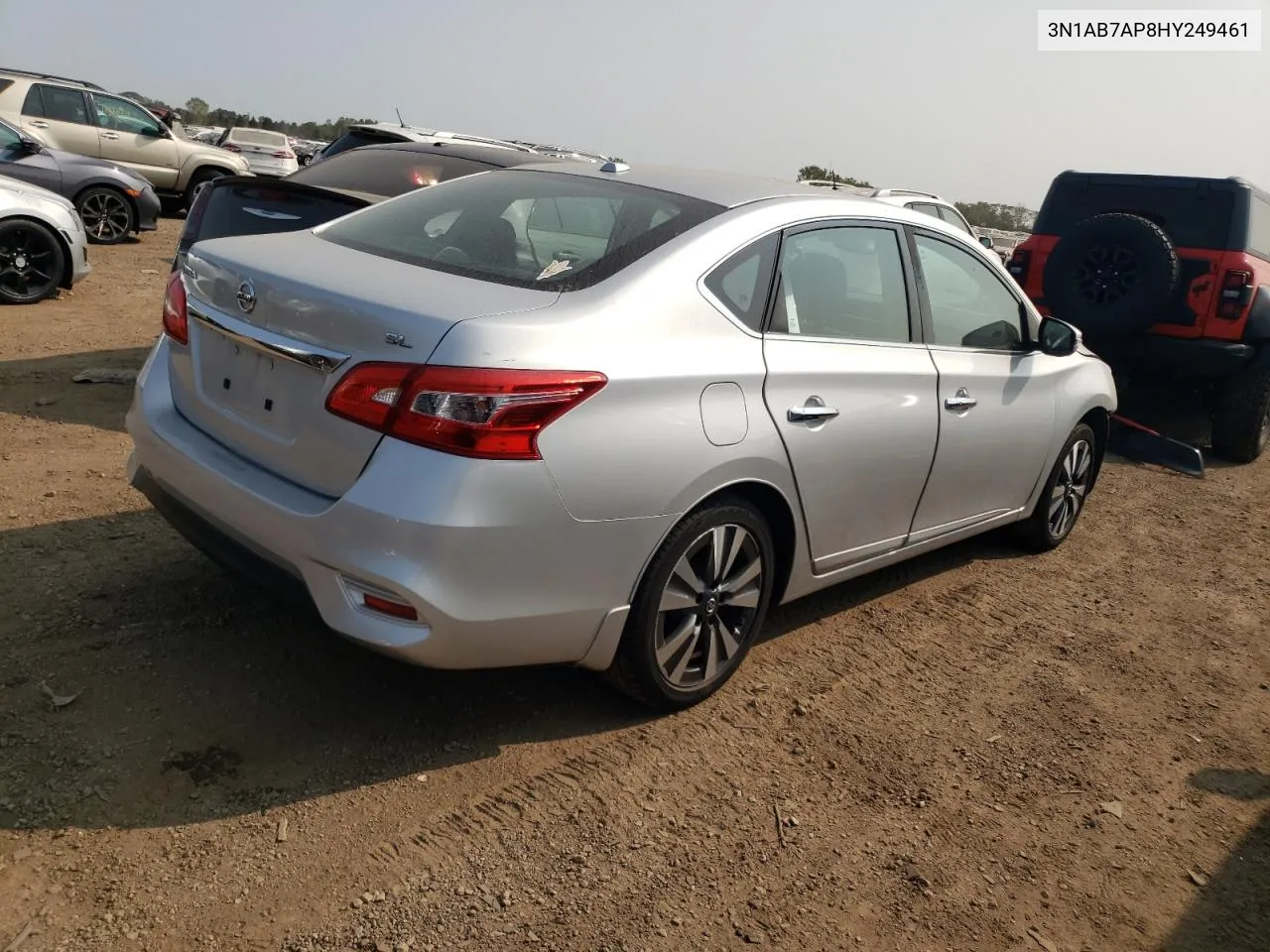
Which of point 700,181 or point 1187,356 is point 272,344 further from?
point 1187,356

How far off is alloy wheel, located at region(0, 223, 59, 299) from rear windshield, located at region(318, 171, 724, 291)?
223 inches

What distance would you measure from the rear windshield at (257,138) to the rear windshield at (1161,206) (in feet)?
A: 57.0

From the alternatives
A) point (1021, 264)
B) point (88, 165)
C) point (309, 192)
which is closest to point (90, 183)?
point (88, 165)

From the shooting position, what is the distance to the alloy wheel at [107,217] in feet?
40.0

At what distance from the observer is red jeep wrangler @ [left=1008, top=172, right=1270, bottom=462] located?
25.2 ft

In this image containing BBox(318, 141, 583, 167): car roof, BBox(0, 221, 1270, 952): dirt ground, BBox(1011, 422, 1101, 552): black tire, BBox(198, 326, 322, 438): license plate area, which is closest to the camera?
BBox(0, 221, 1270, 952): dirt ground

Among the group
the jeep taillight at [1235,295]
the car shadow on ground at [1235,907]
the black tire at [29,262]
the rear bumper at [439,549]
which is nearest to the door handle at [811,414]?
the rear bumper at [439,549]

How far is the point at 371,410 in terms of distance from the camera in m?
2.71

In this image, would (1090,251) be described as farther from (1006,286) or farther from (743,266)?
(743,266)

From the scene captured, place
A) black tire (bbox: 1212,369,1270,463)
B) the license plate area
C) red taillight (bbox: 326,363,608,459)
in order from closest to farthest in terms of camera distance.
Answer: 1. red taillight (bbox: 326,363,608,459)
2. the license plate area
3. black tire (bbox: 1212,369,1270,463)

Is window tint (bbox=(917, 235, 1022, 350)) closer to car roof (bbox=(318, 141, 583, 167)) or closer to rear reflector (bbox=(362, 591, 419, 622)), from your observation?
rear reflector (bbox=(362, 591, 419, 622))

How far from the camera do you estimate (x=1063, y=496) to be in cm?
544

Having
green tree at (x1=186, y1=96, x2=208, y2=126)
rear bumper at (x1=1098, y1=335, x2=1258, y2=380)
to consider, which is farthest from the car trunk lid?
green tree at (x1=186, y1=96, x2=208, y2=126)

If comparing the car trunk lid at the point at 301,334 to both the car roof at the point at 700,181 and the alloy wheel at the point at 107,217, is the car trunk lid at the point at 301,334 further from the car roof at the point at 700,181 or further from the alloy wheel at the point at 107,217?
the alloy wheel at the point at 107,217
